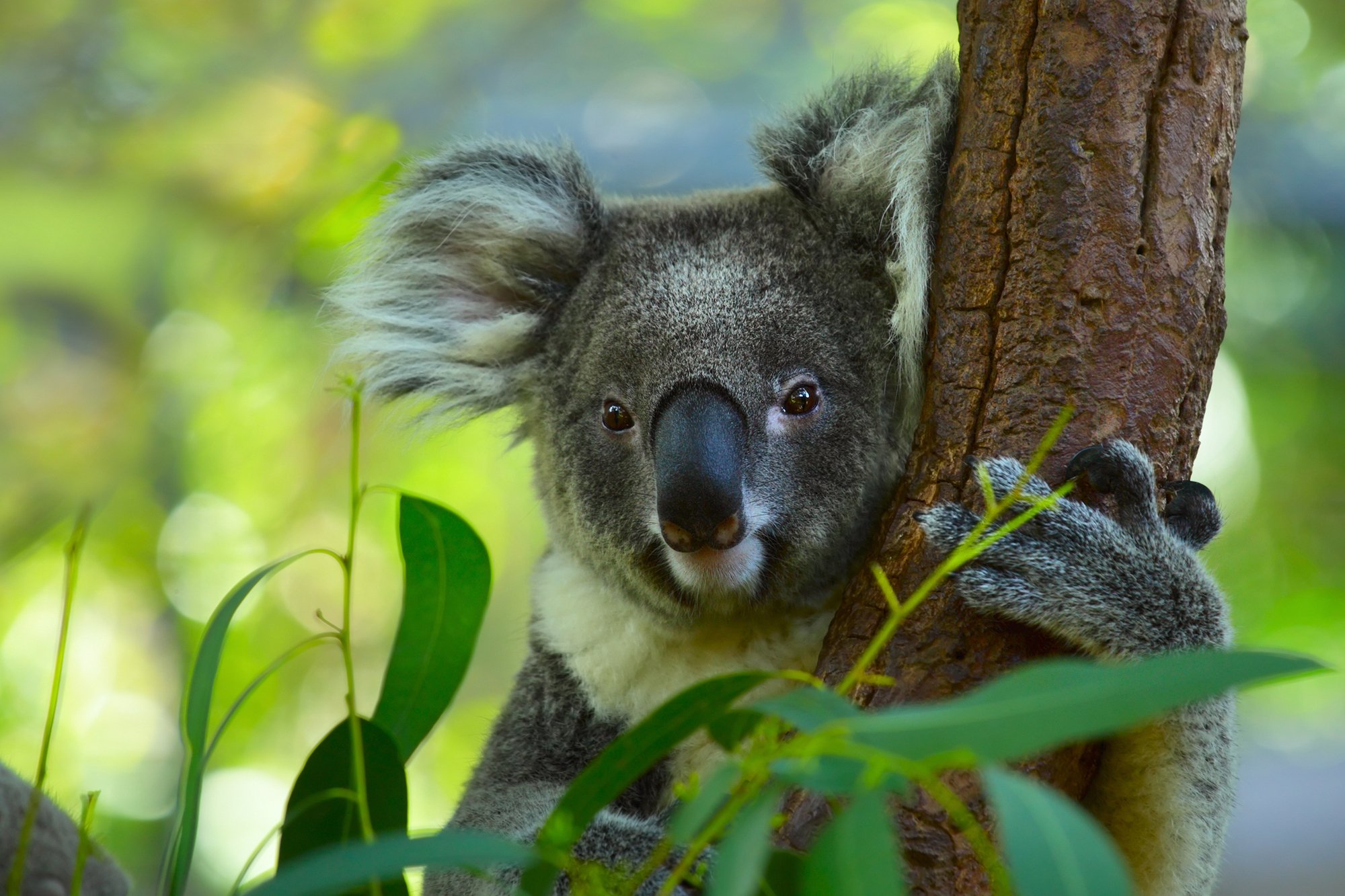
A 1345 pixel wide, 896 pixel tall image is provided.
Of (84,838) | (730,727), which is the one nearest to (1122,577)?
(730,727)

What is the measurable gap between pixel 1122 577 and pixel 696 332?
2.81 feet

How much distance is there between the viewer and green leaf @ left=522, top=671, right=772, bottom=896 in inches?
46.9

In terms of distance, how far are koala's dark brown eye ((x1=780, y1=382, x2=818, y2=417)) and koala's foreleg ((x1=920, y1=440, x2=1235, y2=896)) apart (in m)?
0.46

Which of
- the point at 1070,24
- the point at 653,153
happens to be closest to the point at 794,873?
the point at 1070,24

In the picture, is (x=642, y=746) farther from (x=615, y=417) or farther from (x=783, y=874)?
(x=615, y=417)

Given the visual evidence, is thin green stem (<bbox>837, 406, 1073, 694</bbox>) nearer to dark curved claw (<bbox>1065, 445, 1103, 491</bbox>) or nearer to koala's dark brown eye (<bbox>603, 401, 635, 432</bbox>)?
dark curved claw (<bbox>1065, 445, 1103, 491</bbox>)

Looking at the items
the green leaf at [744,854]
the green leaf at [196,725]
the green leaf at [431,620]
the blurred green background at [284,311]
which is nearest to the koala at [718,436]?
the green leaf at [431,620]

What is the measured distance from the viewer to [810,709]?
1.02 m

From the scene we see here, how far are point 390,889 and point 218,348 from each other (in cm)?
512

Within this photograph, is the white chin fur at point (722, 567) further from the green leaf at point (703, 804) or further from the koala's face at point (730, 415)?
the green leaf at point (703, 804)

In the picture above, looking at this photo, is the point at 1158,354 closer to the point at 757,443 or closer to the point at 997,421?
the point at 997,421

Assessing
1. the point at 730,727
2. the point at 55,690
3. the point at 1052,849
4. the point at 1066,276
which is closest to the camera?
the point at 1052,849

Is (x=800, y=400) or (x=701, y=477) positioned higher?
(x=800, y=400)

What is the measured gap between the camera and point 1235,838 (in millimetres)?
5973
